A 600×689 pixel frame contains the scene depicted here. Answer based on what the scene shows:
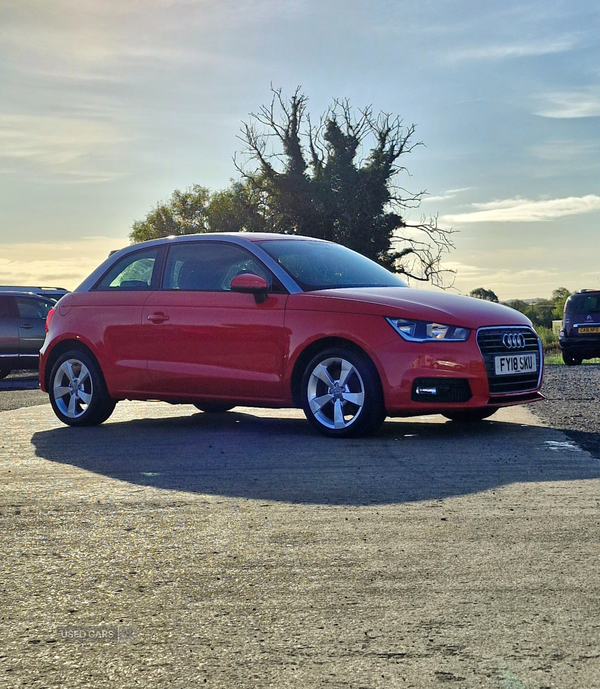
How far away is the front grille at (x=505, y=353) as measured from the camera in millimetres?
8125

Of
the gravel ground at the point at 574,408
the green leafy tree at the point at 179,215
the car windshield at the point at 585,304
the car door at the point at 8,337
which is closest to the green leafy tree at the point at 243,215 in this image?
the green leafy tree at the point at 179,215

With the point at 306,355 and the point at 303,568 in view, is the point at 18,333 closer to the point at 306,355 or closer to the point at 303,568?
the point at 306,355

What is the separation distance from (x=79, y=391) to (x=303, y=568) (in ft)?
20.1

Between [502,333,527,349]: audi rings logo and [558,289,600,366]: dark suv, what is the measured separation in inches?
619

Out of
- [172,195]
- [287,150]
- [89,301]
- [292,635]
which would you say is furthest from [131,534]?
[172,195]

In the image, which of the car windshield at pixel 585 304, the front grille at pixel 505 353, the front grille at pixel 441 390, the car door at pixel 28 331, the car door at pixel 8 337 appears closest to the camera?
the front grille at pixel 441 390

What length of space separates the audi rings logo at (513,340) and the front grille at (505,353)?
0.02 m

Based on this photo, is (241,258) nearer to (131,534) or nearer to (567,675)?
(131,534)

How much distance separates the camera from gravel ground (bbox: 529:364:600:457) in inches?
328

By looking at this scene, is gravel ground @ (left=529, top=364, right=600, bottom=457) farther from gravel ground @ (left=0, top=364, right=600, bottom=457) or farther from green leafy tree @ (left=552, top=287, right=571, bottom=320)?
green leafy tree @ (left=552, top=287, right=571, bottom=320)

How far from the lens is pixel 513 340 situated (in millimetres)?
8492

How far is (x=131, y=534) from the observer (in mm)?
4812

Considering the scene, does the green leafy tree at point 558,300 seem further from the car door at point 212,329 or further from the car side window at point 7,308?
the car door at point 212,329

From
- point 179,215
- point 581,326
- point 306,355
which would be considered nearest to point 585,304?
point 581,326
